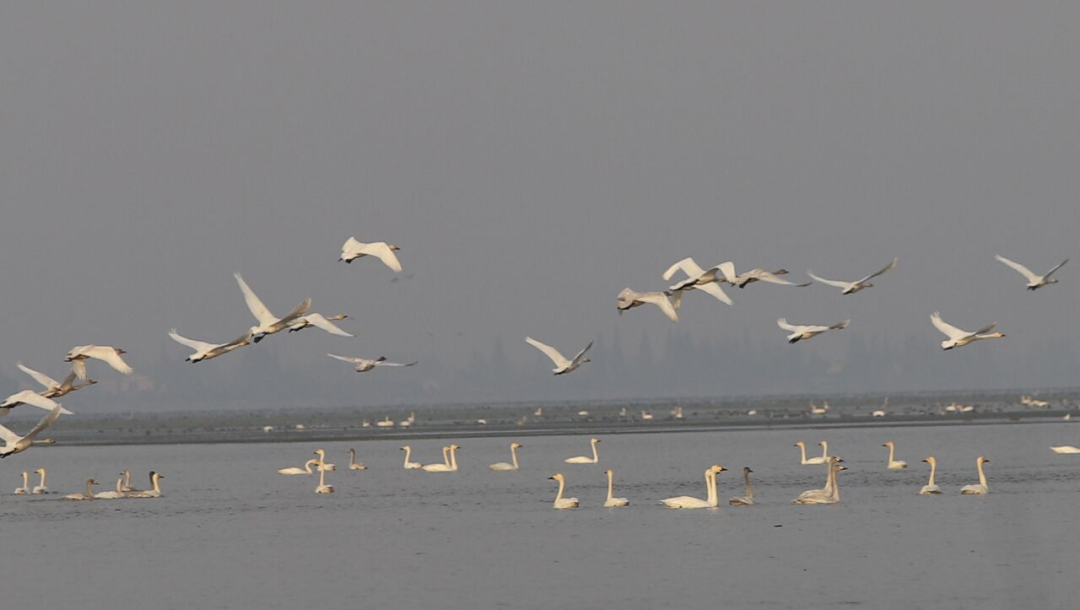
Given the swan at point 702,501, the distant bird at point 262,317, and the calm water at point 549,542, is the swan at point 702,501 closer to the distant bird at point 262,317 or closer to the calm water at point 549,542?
the calm water at point 549,542

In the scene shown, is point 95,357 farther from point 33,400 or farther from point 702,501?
point 702,501

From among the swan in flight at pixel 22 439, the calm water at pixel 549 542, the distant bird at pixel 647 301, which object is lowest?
the calm water at pixel 549 542

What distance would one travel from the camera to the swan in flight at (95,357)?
91.9 feet

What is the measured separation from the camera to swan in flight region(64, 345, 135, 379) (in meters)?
28.0

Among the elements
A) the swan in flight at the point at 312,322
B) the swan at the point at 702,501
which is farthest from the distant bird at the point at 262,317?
the swan at the point at 702,501

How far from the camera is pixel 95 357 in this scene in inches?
1136

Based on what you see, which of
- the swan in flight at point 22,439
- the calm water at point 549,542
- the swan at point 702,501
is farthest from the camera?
the swan at point 702,501

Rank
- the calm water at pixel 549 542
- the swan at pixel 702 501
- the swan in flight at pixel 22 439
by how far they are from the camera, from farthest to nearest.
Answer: the swan at pixel 702 501 → the swan in flight at pixel 22 439 → the calm water at pixel 549 542

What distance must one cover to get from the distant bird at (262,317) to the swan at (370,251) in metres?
1.41

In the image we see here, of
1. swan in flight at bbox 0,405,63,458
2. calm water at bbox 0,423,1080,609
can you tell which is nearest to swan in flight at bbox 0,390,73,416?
swan in flight at bbox 0,405,63,458

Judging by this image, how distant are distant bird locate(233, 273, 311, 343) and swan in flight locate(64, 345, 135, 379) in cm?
227

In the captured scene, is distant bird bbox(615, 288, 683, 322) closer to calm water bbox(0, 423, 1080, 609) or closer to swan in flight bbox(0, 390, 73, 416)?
calm water bbox(0, 423, 1080, 609)

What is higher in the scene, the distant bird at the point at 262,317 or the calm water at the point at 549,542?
the distant bird at the point at 262,317

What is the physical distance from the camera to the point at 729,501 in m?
41.5
